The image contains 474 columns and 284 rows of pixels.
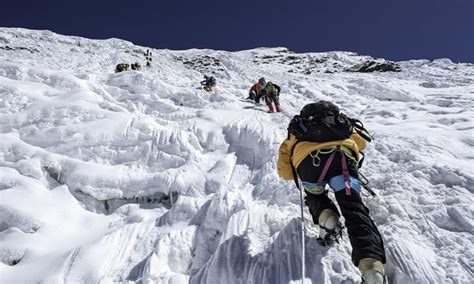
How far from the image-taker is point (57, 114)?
7.91m

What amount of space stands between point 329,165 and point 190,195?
239 centimetres

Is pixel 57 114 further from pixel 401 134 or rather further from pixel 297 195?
pixel 401 134

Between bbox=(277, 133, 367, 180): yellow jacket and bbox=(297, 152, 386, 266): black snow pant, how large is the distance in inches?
2.6

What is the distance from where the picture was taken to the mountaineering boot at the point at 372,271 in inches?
110

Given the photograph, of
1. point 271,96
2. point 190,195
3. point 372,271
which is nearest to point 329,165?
point 372,271

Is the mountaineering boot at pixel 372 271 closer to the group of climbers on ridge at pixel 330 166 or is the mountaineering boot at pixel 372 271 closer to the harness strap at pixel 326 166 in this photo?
the group of climbers on ridge at pixel 330 166

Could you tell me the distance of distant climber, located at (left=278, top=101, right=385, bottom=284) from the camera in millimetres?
3285

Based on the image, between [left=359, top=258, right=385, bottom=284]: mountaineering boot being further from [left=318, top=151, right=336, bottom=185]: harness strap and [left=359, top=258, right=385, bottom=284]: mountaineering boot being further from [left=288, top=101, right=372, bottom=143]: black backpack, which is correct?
[left=288, top=101, right=372, bottom=143]: black backpack

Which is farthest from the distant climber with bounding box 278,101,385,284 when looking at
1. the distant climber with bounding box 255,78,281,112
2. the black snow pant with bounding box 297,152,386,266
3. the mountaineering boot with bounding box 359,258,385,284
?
the distant climber with bounding box 255,78,281,112

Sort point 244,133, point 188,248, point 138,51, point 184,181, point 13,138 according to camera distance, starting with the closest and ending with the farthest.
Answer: point 188,248
point 184,181
point 13,138
point 244,133
point 138,51

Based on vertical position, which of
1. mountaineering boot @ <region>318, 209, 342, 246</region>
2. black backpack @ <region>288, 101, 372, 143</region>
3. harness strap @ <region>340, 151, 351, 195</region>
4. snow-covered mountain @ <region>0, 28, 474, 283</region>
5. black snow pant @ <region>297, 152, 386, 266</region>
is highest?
black backpack @ <region>288, 101, 372, 143</region>

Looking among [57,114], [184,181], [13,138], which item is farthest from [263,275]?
[57,114]

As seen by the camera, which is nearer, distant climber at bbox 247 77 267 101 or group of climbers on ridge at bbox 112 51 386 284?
group of climbers on ridge at bbox 112 51 386 284

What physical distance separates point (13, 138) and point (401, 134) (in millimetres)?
6396
